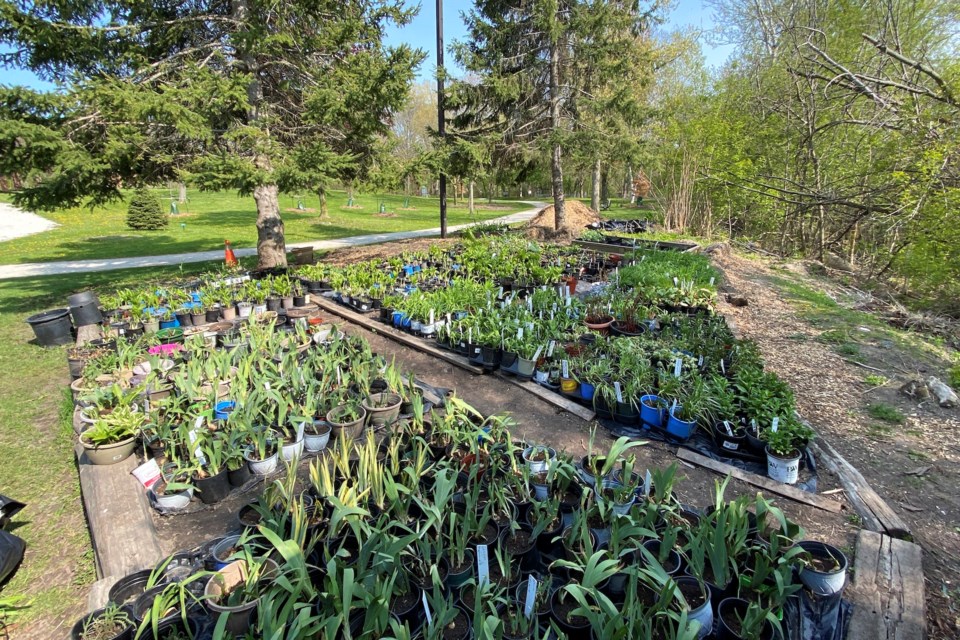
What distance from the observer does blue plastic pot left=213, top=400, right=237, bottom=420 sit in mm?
3361

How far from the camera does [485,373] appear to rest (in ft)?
14.9

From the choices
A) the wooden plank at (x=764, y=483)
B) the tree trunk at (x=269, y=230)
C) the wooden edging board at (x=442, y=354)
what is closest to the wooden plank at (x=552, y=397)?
the wooden edging board at (x=442, y=354)

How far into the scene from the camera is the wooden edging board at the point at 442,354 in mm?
3791

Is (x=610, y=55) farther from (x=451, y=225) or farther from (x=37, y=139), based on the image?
(x=37, y=139)

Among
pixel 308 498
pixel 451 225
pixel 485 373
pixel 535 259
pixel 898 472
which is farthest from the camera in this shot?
pixel 451 225

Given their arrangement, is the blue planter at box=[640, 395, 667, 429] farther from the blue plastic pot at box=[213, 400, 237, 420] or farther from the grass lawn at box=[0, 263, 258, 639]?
the grass lawn at box=[0, 263, 258, 639]

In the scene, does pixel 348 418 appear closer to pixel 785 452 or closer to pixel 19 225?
pixel 785 452

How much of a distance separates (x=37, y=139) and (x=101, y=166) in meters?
0.62

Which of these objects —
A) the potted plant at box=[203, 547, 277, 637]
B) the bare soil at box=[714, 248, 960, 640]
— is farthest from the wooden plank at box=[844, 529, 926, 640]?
the potted plant at box=[203, 547, 277, 637]

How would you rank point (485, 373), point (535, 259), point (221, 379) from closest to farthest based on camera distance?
point (221, 379) → point (485, 373) → point (535, 259)

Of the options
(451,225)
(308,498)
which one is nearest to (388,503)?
(308,498)

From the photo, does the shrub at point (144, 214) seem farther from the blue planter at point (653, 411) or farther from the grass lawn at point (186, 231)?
the blue planter at point (653, 411)

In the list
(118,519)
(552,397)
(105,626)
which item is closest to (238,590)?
(105,626)

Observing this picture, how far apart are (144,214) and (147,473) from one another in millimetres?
18123
